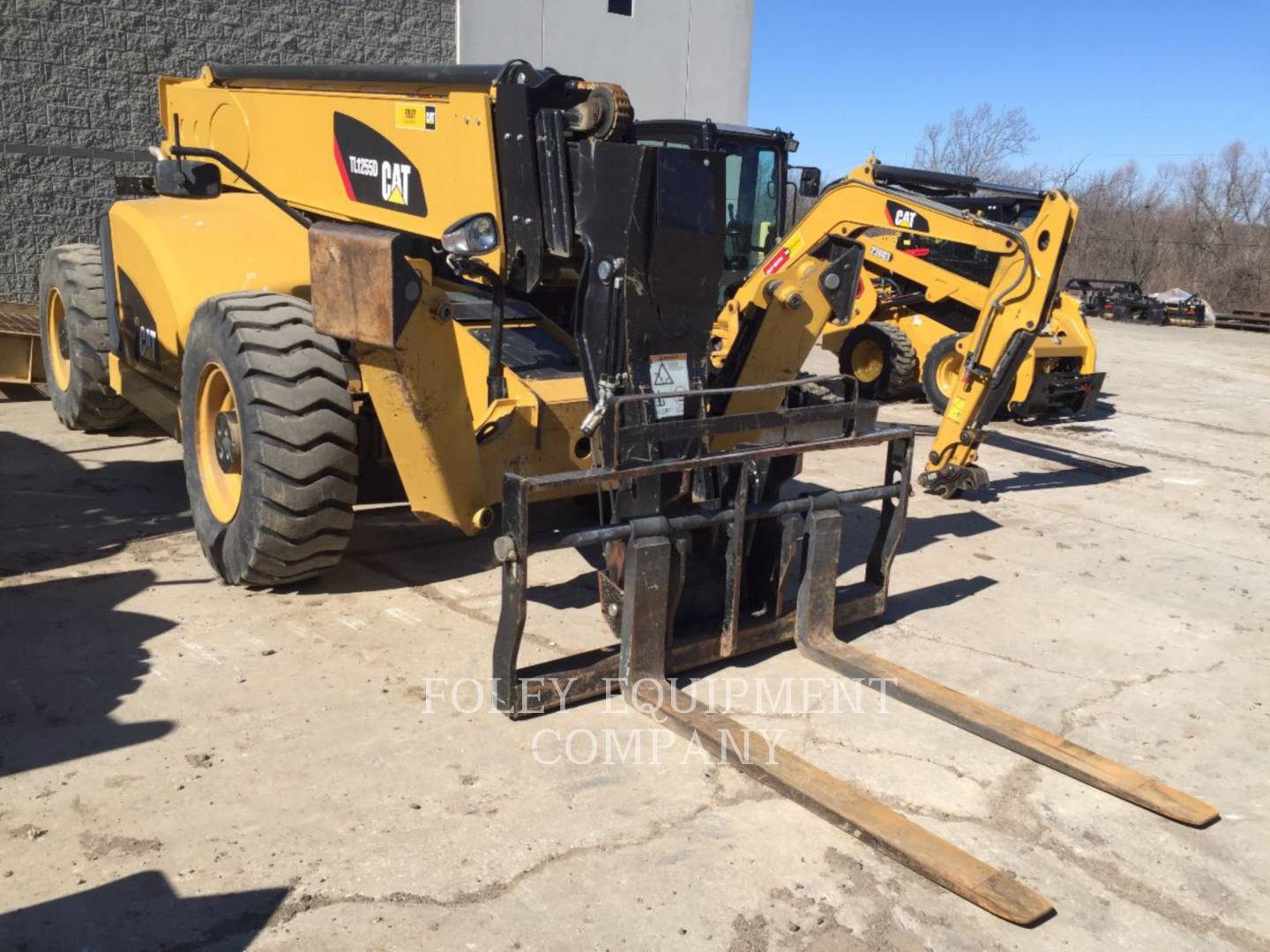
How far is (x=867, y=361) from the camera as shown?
40.9 feet

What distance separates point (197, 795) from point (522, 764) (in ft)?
3.54

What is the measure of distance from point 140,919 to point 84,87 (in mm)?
10827

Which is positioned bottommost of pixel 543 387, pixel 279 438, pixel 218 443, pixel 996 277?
pixel 218 443

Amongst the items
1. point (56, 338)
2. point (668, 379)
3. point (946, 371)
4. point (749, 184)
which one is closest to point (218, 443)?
point (668, 379)

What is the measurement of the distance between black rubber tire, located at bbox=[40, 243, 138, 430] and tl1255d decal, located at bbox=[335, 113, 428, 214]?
2775 millimetres

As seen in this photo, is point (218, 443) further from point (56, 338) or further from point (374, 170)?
point (56, 338)

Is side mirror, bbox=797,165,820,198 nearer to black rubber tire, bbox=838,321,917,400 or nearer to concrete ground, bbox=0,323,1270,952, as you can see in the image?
black rubber tire, bbox=838,321,917,400

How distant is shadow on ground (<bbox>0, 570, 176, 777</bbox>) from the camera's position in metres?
3.80

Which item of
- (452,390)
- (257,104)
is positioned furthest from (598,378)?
(257,104)

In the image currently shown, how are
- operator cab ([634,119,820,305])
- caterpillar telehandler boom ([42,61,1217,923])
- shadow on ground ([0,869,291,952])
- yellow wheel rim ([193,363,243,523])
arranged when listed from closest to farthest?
shadow on ground ([0,869,291,952]) < caterpillar telehandler boom ([42,61,1217,923]) < yellow wheel rim ([193,363,243,523]) < operator cab ([634,119,820,305])

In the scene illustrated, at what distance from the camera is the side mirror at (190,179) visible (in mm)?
5777

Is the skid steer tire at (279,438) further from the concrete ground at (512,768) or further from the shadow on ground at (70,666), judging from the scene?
the shadow on ground at (70,666)

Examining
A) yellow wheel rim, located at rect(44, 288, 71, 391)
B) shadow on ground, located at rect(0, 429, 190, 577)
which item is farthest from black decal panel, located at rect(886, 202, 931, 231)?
yellow wheel rim, located at rect(44, 288, 71, 391)

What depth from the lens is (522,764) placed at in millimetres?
3811
